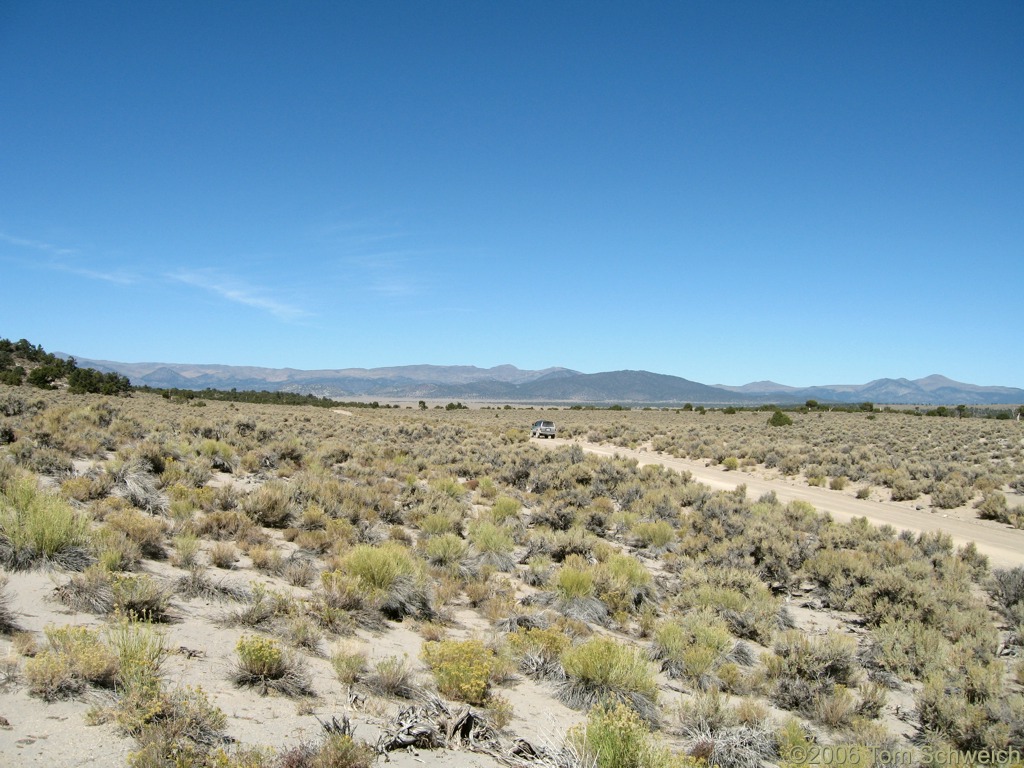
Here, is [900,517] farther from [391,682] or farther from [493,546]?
[391,682]

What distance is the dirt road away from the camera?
48.4ft

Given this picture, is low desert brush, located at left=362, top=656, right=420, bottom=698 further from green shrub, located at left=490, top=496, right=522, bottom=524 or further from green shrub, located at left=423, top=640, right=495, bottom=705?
green shrub, located at left=490, top=496, right=522, bottom=524

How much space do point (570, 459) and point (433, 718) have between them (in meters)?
19.8

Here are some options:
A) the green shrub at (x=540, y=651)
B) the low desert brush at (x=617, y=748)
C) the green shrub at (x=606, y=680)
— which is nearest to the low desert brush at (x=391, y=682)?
the green shrub at (x=540, y=651)

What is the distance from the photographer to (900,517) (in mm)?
18234

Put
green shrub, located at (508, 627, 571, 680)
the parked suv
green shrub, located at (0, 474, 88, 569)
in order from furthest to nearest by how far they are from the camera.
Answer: the parked suv → green shrub, located at (0, 474, 88, 569) → green shrub, located at (508, 627, 571, 680)

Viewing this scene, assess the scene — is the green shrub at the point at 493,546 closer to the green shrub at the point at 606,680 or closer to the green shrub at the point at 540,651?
the green shrub at the point at 540,651

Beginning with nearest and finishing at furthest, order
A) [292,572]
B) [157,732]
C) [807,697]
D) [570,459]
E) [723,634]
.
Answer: [157,732], [807,697], [723,634], [292,572], [570,459]

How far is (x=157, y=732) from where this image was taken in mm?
4145

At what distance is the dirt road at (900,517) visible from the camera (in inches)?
581

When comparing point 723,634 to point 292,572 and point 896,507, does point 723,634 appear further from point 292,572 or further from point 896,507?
point 896,507

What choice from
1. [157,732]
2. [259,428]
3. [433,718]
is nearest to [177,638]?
[157,732]

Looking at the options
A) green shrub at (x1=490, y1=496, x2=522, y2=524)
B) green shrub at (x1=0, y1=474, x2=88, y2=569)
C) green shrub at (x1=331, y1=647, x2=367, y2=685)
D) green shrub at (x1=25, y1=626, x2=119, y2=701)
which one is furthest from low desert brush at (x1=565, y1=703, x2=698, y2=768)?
green shrub at (x1=490, y1=496, x2=522, y2=524)

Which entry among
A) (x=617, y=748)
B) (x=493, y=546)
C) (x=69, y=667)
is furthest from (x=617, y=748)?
(x=493, y=546)
